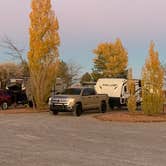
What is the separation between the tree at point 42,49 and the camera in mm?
33031

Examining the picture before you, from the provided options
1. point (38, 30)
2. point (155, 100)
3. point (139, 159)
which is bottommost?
point (139, 159)

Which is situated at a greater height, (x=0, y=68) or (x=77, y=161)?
(x=0, y=68)

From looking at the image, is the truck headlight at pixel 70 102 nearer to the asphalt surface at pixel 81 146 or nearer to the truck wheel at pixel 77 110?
the truck wheel at pixel 77 110

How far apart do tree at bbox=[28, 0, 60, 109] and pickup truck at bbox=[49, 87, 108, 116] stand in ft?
15.7

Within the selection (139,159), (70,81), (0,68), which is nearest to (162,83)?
(139,159)

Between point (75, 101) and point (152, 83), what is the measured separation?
15.5 feet

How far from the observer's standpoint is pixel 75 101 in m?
27.2

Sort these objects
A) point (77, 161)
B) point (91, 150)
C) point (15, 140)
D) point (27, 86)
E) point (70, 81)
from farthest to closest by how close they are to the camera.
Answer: point (70, 81), point (27, 86), point (15, 140), point (91, 150), point (77, 161)

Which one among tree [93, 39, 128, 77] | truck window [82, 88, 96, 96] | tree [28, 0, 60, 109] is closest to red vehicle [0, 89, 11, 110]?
tree [28, 0, 60, 109]

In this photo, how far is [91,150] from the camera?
12.6 meters

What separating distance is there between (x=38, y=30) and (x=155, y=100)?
11.2 meters

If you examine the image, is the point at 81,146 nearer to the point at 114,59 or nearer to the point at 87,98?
the point at 87,98

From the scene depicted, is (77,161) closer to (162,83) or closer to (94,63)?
(162,83)

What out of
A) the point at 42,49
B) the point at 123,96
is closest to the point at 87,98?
the point at 123,96
